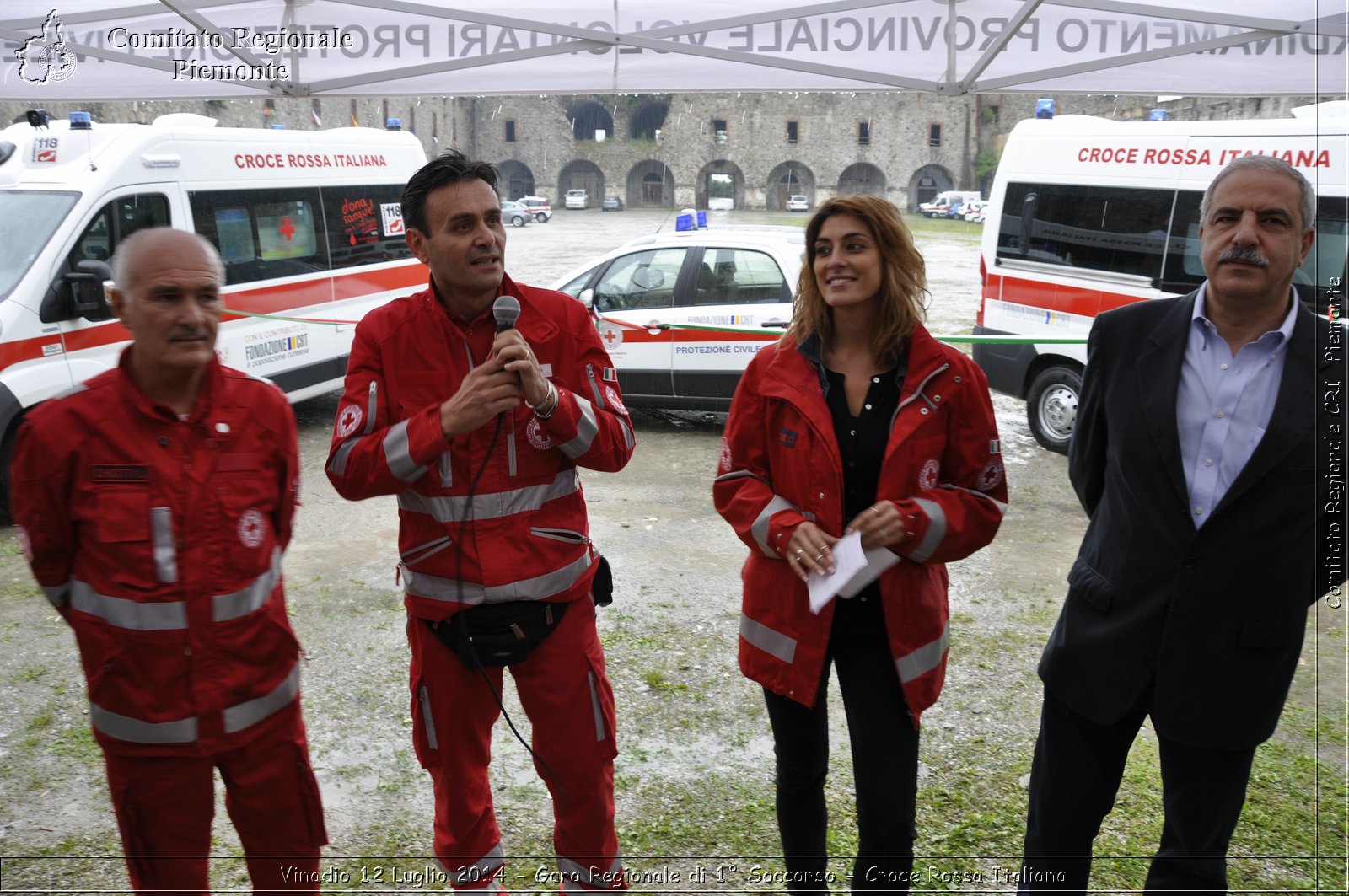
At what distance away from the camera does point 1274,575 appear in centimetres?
226

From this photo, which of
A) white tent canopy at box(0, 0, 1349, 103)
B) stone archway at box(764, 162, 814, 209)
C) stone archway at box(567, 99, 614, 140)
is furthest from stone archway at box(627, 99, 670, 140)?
white tent canopy at box(0, 0, 1349, 103)

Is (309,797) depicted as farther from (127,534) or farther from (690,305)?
(690,305)

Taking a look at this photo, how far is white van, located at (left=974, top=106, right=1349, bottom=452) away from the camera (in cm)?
668

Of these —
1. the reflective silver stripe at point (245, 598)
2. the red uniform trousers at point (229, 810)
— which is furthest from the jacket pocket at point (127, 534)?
the red uniform trousers at point (229, 810)

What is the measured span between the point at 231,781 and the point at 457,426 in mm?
925

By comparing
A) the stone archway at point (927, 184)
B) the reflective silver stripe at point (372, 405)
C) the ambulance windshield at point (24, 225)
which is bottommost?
the reflective silver stripe at point (372, 405)

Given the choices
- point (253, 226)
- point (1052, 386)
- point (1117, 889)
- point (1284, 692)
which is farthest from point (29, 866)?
point (1052, 386)

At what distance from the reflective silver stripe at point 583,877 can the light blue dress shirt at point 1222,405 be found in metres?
1.66

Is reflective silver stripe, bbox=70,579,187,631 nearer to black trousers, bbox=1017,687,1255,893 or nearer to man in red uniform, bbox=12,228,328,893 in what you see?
man in red uniform, bbox=12,228,328,893

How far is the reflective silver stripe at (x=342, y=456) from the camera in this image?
2.40m

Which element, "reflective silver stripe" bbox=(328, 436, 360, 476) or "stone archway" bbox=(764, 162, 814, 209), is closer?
"reflective silver stripe" bbox=(328, 436, 360, 476)

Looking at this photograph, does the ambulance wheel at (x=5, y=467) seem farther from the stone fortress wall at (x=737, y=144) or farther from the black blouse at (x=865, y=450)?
the stone fortress wall at (x=737, y=144)

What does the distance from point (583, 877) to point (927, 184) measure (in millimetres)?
64550

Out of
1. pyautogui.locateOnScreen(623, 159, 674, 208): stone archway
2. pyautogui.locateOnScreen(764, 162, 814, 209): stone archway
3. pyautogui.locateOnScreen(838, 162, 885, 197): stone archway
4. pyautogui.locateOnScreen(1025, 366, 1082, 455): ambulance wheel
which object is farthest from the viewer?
pyautogui.locateOnScreen(623, 159, 674, 208): stone archway
